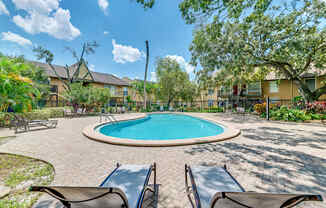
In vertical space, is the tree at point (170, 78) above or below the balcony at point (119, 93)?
above

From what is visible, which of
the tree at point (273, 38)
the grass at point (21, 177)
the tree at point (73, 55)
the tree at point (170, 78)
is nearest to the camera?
the grass at point (21, 177)

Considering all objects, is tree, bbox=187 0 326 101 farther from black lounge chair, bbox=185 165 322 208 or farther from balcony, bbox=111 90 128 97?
balcony, bbox=111 90 128 97

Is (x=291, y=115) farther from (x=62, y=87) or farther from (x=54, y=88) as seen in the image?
(x=54, y=88)

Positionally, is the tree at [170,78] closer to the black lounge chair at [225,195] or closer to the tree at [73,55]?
the tree at [73,55]

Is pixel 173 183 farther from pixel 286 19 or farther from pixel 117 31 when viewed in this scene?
pixel 117 31

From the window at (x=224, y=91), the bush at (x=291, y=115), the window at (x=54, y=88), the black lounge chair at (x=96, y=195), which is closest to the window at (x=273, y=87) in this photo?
the window at (x=224, y=91)

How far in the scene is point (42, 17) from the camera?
1045cm

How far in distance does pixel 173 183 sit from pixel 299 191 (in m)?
2.01

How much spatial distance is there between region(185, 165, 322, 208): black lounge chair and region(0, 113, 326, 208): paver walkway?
1.36ft

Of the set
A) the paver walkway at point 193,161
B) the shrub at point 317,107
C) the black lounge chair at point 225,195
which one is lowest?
the paver walkway at point 193,161

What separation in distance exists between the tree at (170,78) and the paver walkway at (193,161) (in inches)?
647

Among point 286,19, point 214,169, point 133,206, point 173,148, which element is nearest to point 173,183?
point 214,169

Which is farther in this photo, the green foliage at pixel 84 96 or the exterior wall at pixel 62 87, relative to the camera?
the exterior wall at pixel 62 87

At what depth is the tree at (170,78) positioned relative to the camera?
67.9 feet
